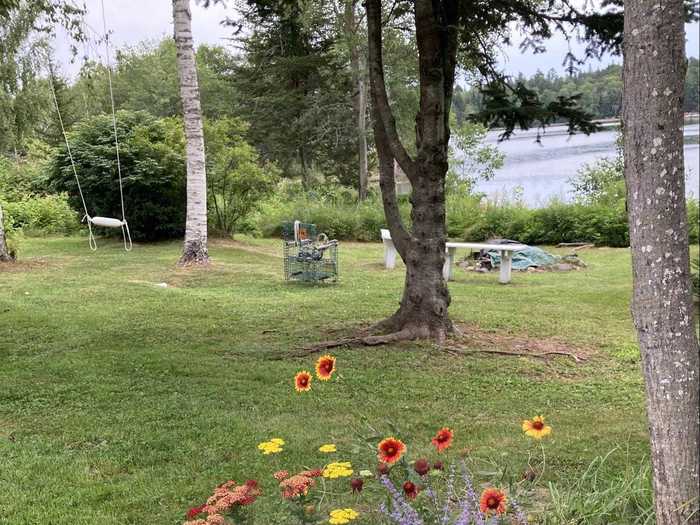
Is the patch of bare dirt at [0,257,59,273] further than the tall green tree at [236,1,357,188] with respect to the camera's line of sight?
No

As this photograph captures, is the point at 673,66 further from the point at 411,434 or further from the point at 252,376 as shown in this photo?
the point at 252,376

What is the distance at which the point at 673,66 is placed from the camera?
63.2 inches

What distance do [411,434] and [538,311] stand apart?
3.83 metres

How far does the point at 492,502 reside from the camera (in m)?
1.70

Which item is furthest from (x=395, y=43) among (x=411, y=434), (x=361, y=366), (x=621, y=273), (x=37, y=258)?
(x=411, y=434)

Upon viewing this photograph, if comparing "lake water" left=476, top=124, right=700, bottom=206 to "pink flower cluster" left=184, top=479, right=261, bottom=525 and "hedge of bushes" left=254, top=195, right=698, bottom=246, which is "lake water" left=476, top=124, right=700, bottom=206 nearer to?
"hedge of bushes" left=254, top=195, right=698, bottom=246

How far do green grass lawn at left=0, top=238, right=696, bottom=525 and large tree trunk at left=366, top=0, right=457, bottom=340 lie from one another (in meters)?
0.37

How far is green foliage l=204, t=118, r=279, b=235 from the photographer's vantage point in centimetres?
1315

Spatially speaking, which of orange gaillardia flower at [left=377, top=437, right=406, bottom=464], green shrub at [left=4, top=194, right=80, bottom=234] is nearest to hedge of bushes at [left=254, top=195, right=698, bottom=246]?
green shrub at [left=4, top=194, right=80, bottom=234]

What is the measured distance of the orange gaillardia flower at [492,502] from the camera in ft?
5.57

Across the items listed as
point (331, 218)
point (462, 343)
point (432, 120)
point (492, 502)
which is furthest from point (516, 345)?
point (331, 218)

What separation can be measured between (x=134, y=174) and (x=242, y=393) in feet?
31.7

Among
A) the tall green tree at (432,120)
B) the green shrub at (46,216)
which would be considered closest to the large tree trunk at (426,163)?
the tall green tree at (432,120)

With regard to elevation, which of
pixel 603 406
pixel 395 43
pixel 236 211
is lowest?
pixel 603 406
